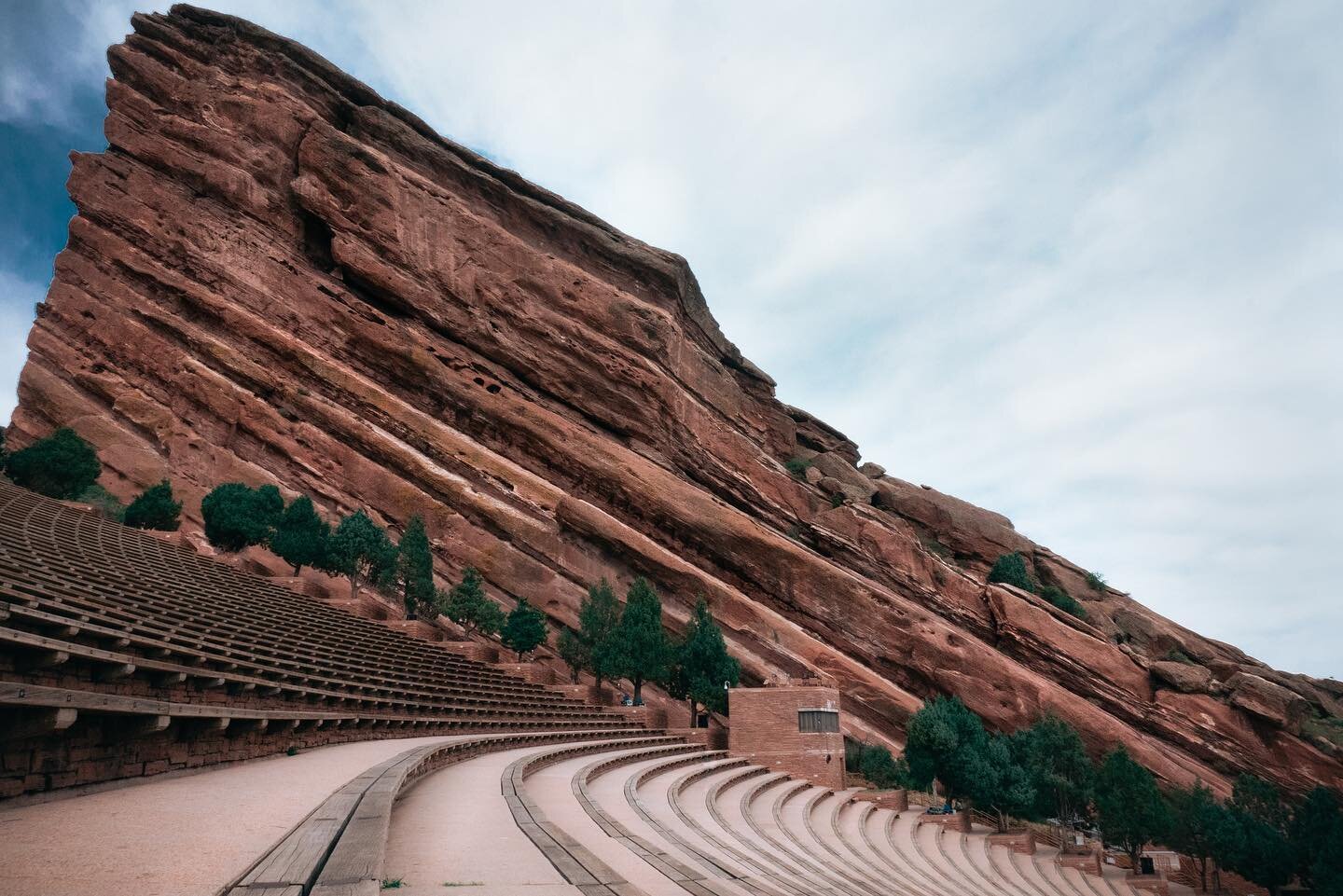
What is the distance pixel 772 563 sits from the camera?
3594 cm

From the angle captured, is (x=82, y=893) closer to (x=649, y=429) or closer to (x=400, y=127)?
(x=649, y=429)

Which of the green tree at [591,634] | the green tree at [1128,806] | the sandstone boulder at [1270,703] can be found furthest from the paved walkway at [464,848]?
the sandstone boulder at [1270,703]

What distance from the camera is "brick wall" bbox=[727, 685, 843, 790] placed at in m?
26.2

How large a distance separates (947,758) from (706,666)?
32.7ft

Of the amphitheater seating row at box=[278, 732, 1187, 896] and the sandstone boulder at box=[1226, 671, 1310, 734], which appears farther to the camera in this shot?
the sandstone boulder at box=[1226, 671, 1310, 734]

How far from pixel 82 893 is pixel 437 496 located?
32473 millimetres

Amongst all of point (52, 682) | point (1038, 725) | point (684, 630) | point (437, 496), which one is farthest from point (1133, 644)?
point (52, 682)

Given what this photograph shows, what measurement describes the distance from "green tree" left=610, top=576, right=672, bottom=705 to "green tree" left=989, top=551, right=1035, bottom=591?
24.4m

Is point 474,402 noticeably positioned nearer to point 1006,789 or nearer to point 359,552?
point 359,552

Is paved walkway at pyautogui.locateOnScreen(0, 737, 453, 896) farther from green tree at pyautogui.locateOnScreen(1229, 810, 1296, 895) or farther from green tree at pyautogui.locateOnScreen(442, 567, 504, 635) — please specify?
green tree at pyautogui.locateOnScreen(1229, 810, 1296, 895)

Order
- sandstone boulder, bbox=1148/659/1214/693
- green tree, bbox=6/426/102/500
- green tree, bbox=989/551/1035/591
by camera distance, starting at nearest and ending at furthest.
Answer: green tree, bbox=6/426/102/500 → sandstone boulder, bbox=1148/659/1214/693 → green tree, bbox=989/551/1035/591

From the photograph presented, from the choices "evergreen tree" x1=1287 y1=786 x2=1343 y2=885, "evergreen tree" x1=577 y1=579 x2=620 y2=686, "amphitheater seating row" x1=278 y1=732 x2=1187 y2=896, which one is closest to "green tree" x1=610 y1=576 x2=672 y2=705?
"evergreen tree" x1=577 y1=579 x2=620 y2=686

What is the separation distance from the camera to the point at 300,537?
93.1 ft

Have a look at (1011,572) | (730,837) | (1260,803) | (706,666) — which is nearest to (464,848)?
(730,837)
